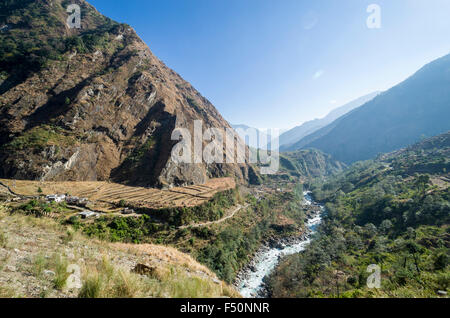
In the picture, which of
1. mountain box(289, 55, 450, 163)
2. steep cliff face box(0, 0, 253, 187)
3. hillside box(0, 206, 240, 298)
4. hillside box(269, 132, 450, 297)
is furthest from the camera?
mountain box(289, 55, 450, 163)

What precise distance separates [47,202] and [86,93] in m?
33.8

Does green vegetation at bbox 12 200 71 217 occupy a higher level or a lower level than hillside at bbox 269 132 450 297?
higher

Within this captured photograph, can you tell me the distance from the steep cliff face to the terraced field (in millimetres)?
2632

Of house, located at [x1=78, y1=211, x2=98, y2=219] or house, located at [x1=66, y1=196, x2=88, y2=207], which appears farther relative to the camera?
house, located at [x1=66, y1=196, x2=88, y2=207]

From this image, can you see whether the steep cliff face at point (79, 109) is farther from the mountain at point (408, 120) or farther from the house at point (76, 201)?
the mountain at point (408, 120)

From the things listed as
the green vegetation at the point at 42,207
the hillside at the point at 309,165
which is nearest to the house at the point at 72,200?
the green vegetation at the point at 42,207

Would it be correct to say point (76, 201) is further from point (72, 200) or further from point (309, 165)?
point (309, 165)

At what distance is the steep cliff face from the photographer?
34.0 meters

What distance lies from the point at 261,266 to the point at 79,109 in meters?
55.5

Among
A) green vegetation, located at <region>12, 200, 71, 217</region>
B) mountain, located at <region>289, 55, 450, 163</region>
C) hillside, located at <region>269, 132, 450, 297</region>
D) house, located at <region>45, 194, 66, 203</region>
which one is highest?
mountain, located at <region>289, 55, 450, 163</region>

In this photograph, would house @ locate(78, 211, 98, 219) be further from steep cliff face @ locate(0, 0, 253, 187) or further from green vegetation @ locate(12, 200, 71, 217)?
steep cliff face @ locate(0, 0, 253, 187)

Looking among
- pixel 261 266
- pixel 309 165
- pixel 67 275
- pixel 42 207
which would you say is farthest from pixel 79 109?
pixel 309 165

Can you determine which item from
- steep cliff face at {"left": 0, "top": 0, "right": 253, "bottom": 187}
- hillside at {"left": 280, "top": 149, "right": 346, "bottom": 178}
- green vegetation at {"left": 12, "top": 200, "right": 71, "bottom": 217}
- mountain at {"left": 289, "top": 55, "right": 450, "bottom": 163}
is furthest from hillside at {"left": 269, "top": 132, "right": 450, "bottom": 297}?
mountain at {"left": 289, "top": 55, "right": 450, "bottom": 163}
